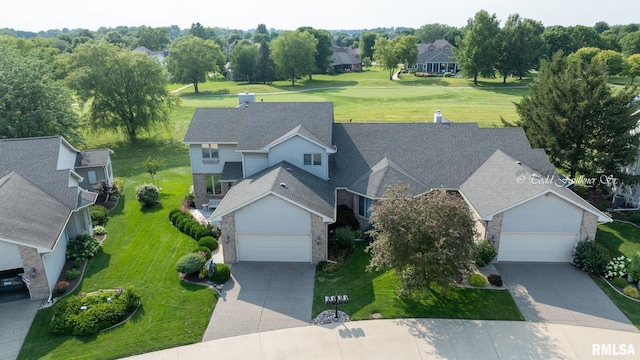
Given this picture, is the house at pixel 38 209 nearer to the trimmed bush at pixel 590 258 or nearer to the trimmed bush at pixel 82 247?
the trimmed bush at pixel 82 247

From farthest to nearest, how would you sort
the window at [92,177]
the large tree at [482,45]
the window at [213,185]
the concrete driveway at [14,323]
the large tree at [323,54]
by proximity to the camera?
the large tree at [323,54], the large tree at [482,45], the window at [92,177], the window at [213,185], the concrete driveway at [14,323]

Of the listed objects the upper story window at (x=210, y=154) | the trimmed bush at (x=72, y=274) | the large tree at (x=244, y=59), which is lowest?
the trimmed bush at (x=72, y=274)

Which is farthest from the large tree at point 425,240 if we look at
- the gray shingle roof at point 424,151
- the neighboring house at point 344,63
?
the neighboring house at point 344,63

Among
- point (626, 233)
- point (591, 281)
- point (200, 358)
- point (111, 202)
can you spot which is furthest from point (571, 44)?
point (200, 358)

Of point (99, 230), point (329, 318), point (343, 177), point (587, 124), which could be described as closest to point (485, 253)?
point (329, 318)

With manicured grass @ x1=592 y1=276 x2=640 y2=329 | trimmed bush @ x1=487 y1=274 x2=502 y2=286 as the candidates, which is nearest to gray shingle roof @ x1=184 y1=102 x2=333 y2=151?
trimmed bush @ x1=487 y1=274 x2=502 y2=286

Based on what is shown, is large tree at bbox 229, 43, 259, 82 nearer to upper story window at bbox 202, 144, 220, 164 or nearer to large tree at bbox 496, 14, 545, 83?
large tree at bbox 496, 14, 545, 83

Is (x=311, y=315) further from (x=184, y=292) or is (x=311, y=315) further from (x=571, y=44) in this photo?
(x=571, y=44)

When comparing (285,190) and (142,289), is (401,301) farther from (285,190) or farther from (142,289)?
(142,289)
